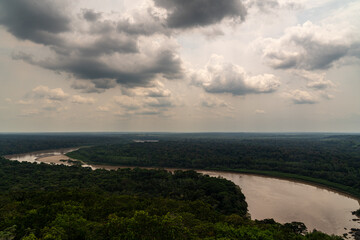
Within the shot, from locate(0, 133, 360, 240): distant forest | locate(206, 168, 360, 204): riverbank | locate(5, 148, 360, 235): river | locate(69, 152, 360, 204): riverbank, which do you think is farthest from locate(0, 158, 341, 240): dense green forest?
locate(206, 168, 360, 204): riverbank

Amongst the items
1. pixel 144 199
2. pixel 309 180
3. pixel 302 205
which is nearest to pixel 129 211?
pixel 144 199

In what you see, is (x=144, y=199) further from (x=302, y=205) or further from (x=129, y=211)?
(x=302, y=205)

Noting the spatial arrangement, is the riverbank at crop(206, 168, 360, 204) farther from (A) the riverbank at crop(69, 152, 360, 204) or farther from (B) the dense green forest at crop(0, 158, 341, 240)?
(B) the dense green forest at crop(0, 158, 341, 240)

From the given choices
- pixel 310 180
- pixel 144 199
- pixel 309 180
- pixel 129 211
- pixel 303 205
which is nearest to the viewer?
pixel 129 211

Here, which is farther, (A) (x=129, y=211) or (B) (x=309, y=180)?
(B) (x=309, y=180)

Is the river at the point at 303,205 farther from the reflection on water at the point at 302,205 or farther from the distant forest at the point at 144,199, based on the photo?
the distant forest at the point at 144,199

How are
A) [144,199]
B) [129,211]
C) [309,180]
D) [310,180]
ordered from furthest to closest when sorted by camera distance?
[309,180] → [310,180] → [144,199] → [129,211]

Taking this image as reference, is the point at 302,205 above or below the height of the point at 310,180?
above
